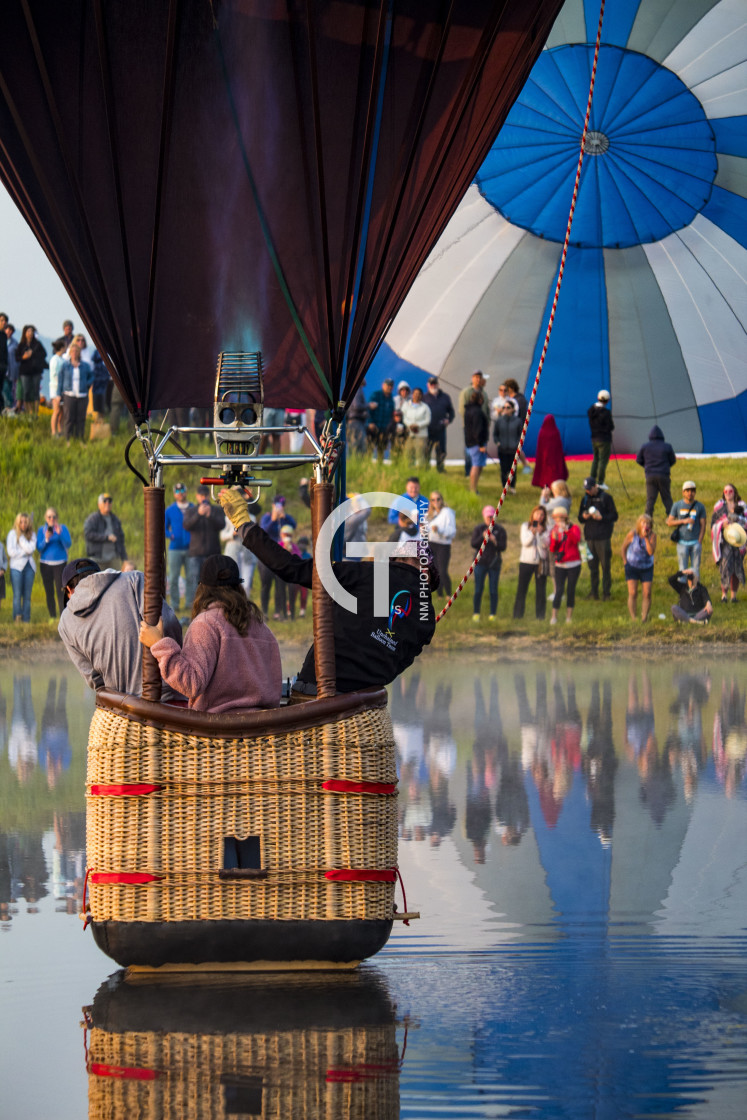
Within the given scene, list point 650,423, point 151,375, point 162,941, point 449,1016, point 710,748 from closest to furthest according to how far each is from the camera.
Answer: point 449,1016 → point 162,941 → point 151,375 → point 710,748 → point 650,423

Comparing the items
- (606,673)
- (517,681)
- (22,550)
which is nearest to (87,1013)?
(517,681)

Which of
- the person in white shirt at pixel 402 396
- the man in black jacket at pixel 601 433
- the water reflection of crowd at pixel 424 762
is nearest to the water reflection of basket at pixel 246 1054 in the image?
the water reflection of crowd at pixel 424 762

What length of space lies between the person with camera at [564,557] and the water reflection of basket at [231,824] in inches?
473

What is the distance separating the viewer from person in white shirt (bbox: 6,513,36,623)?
52.4 ft

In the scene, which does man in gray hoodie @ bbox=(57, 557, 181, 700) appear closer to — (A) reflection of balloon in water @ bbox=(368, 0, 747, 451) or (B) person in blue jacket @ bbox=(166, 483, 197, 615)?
(B) person in blue jacket @ bbox=(166, 483, 197, 615)

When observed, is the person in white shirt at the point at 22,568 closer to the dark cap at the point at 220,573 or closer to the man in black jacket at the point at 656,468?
the man in black jacket at the point at 656,468

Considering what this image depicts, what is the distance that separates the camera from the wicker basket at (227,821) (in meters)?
4.14

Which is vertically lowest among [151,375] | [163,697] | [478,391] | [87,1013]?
[87,1013]

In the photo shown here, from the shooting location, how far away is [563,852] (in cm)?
585

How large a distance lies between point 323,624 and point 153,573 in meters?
0.52


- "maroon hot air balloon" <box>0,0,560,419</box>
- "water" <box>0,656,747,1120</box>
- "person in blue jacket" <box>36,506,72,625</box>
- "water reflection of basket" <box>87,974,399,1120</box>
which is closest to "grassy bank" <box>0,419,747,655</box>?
"person in blue jacket" <box>36,506,72,625</box>

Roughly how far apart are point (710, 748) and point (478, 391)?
34.6ft

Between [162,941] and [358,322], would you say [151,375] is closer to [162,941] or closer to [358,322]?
[358,322]

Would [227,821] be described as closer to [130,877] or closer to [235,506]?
[130,877]
